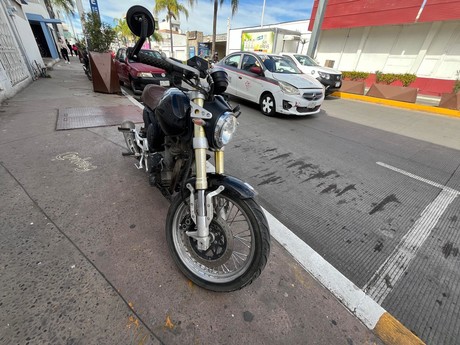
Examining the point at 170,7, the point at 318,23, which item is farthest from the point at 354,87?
the point at 170,7

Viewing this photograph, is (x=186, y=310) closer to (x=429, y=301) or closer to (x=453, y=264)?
(x=429, y=301)

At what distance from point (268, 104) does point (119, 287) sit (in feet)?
19.4

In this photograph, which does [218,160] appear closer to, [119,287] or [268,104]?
[119,287]

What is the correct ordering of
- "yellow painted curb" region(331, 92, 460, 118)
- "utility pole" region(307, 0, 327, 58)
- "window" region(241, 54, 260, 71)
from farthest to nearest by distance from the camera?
"utility pole" region(307, 0, 327, 58) < "yellow painted curb" region(331, 92, 460, 118) < "window" region(241, 54, 260, 71)

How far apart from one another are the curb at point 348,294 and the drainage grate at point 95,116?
4.62 metres

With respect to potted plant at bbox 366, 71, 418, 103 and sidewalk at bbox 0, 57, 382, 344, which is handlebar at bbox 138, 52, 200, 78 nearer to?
sidewalk at bbox 0, 57, 382, 344

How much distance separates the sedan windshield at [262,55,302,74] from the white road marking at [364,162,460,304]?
199 inches

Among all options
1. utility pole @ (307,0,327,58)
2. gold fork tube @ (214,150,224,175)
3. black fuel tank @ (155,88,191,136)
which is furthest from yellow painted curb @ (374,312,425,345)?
utility pole @ (307,0,327,58)

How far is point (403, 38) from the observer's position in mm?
12219

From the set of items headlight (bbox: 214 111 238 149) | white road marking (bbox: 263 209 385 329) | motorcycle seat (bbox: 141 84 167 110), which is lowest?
white road marking (bbox: 263 209 385 329)

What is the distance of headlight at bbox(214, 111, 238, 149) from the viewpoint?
1447 mm

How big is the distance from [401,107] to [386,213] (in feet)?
29.5

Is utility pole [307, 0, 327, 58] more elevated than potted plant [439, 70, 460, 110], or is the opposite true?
utility pole [307, 0, 327, 58]

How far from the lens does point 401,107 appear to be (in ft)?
30.1
